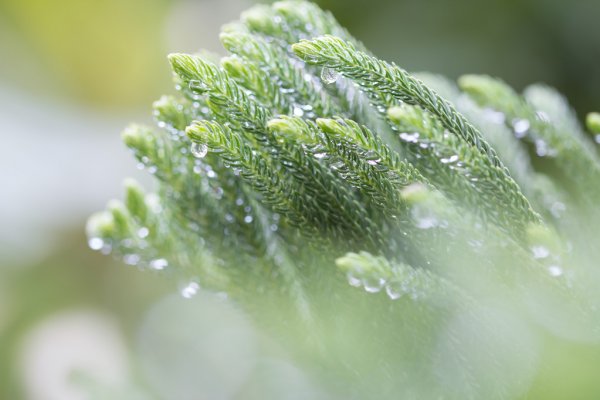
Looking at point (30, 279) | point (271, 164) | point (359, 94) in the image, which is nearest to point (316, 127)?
point (271, 164)

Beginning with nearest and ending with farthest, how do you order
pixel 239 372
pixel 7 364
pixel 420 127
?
pixel 420 127 → pixel 239 372 → pixel 7 364

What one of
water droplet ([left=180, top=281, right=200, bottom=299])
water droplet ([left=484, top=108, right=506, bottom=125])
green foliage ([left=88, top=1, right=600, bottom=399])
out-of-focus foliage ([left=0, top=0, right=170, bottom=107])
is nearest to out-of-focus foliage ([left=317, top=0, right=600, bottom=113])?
out-of-focus foliage ([left=0, top=0, right=170, bottom=107])

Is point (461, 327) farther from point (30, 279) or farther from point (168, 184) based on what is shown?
point (30, 279)

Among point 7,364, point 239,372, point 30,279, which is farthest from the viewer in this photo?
point 30,279

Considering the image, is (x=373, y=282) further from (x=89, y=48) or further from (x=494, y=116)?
(x=89, y=48)

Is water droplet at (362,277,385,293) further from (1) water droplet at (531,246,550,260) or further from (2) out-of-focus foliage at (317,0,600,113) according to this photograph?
(2) out-of-focus foliage at (317,0,600,113)

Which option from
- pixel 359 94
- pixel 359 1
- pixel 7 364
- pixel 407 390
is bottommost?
pixel 7 364

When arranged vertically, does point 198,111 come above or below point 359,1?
below

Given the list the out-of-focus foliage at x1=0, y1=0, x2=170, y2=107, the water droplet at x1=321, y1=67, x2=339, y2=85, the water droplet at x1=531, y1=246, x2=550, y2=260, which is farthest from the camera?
the out-of-focus foliage at x1=0, y1=0, x2=170, y2=107
